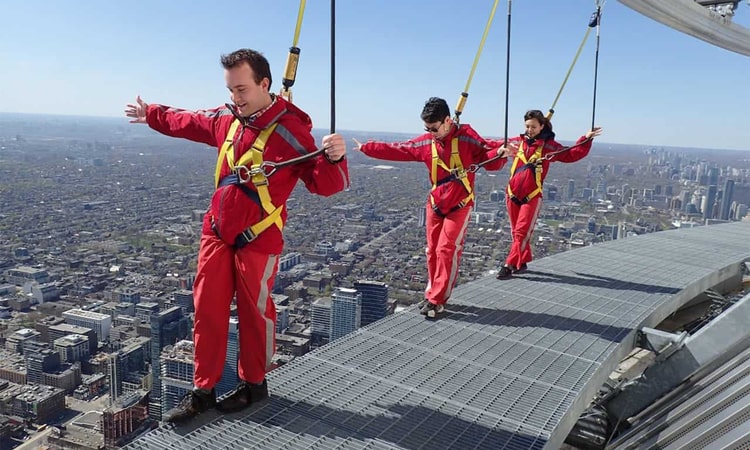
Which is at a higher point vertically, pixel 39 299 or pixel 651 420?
pixel 651 420

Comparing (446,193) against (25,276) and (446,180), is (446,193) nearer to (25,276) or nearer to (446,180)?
(446,180)

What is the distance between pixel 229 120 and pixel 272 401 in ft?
3.99

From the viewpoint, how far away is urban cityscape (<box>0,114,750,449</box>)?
15.0 metres

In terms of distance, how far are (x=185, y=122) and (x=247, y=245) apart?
0.61 metres

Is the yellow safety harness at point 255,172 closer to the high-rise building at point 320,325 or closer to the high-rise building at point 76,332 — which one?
the high-rise building at point 320,325

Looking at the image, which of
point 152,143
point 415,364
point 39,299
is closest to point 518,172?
point 415,364

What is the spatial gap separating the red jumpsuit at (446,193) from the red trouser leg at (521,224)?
97 centimetres

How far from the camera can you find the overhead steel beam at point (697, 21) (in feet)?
12.6

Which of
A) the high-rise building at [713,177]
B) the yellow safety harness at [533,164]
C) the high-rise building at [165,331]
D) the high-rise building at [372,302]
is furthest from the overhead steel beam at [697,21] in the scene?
the high-rise building at [713,177]

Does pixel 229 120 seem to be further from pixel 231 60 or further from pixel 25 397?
pixel 25 397

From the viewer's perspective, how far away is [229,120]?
2289 millimetres

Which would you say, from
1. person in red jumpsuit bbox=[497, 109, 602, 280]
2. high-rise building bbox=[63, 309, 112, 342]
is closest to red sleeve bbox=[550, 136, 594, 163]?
person in red jumpsuit bbox=[497, 109, 602, 280]

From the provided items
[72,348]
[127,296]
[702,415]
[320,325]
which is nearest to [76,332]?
[72,348]

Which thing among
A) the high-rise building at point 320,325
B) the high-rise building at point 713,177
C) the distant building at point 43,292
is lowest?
the distant building at point 43,292
